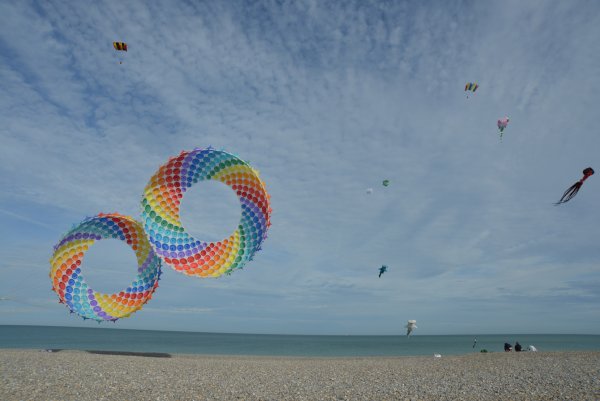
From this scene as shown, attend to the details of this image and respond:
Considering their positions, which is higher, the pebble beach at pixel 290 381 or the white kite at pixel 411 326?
the white kite at pixel 411 326

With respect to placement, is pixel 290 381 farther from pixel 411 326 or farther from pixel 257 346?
pixel 257 346

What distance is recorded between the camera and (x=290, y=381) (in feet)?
48.4

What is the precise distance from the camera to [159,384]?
13477 mm

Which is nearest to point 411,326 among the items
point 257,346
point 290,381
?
point 290,381

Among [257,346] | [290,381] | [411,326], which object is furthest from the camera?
[257,346]

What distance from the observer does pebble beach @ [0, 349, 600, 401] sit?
1181cm

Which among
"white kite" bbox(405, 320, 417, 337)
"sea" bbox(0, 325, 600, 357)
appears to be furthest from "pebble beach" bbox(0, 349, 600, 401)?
"sea" bbox(0, 325, 600, 357)

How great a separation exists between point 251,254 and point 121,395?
24.0 ft

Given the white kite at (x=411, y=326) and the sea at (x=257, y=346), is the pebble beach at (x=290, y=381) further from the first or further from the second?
the sea at (x=257, y=346)

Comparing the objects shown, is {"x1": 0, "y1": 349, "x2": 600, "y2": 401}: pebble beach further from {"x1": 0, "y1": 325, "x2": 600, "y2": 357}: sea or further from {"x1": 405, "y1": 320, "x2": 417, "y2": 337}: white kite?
{"x1": 0, "y1": 325, "x2": 600, "y2": 357}: sea

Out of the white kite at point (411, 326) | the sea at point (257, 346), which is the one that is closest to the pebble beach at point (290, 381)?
the white kite at point (411, 326)

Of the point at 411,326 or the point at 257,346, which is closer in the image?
the point at 411,326

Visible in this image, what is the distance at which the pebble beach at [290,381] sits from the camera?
11.8 metres

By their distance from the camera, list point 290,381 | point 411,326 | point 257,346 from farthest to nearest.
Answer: point 257,346 → point 411,326 → point 290,381
